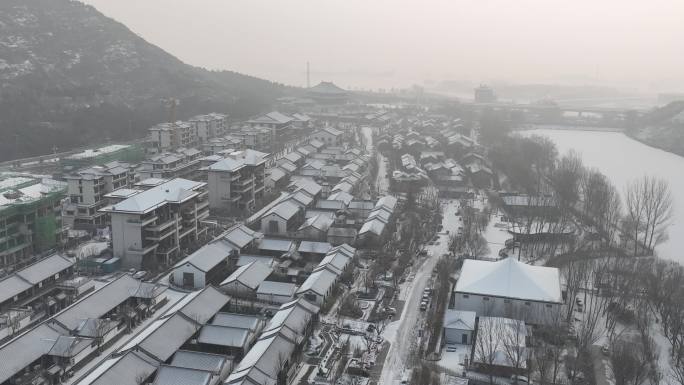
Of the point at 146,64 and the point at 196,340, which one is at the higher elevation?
the point at 146,64

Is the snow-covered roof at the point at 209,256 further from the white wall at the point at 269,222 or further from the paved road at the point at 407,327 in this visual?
the paved road at the point at 407,327

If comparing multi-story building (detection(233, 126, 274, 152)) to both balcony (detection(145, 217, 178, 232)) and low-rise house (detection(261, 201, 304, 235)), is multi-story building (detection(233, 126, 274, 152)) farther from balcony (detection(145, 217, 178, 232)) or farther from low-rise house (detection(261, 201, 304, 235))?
balcony (detection(145, 217, 178, 232))

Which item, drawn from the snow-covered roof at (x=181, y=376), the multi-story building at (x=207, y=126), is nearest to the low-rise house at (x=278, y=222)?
the snow-covered roof at (x=181, y=376)

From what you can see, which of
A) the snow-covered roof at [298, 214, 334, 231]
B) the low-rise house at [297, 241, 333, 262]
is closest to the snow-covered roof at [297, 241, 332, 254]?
the low-rise house at [297, 241, 333, 262]

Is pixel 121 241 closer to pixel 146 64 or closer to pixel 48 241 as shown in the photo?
pixel 48 241

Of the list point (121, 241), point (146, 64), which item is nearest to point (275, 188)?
point (121, 241)

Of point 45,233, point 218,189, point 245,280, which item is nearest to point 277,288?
point 245,280

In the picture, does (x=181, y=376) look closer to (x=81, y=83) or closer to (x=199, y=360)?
(x=199, y=360)
